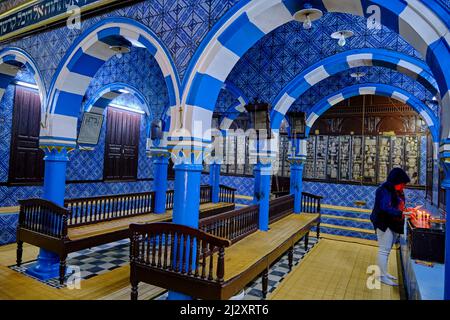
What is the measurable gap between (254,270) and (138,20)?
13.2ft

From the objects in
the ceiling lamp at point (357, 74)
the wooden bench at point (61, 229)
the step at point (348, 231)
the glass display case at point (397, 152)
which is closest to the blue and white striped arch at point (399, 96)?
the ceiling lamp at point (357, 74)

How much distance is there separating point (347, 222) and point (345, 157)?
226 cm

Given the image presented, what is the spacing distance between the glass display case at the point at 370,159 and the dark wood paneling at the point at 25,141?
10027 millimetres

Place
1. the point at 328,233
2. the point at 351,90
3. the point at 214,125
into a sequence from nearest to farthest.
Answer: the point at 351,90, the point at 328,233, the point at 214,125

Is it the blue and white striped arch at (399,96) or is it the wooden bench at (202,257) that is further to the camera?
the blue and white striped arch at (399,96)

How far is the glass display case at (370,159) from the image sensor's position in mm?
10148

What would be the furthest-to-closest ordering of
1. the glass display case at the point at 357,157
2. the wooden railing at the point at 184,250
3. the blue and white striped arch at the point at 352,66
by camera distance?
the glass display case at the point at 357,157 < the blue and white striped arch at the point at 352,66 < the wooden railing at the point at 184,250

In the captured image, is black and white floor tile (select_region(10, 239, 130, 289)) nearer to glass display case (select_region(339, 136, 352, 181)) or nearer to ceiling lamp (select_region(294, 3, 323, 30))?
ceiling lamp (select_region(294, 3, 323, 30))

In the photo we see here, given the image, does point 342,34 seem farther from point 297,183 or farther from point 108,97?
point 108,97

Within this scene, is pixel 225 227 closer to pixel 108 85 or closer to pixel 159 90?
pixel 159 90

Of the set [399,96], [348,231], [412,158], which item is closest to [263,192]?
[399,96]

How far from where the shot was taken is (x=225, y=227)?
16.6 ft

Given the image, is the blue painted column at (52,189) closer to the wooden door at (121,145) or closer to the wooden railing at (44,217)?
the wooden railing at (44,217)
